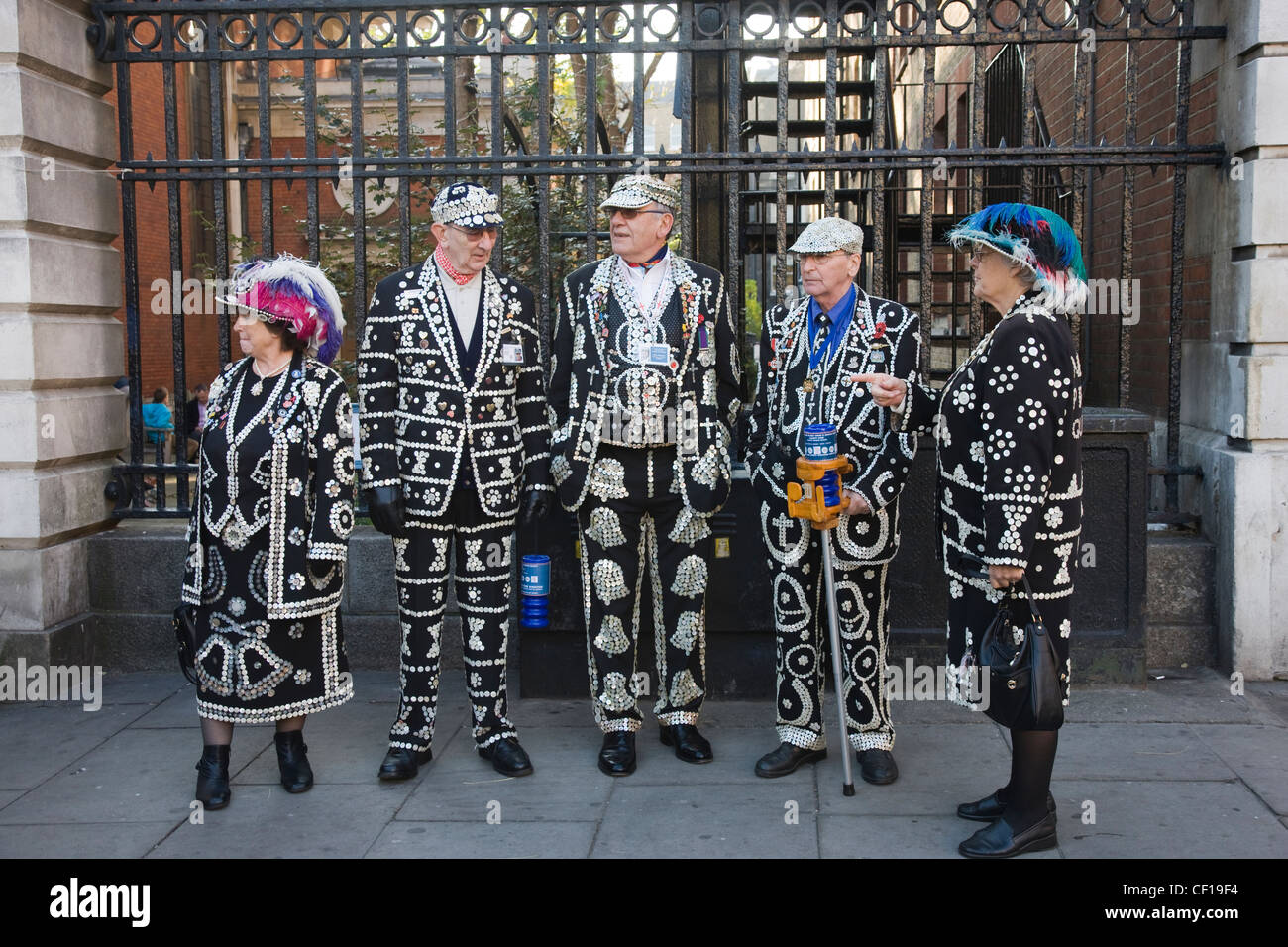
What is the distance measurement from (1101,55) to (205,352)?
15.3 meters

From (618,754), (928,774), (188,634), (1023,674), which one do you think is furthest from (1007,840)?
(188,634)

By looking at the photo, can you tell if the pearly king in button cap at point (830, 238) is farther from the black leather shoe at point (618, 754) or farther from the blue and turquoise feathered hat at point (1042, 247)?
the black leather shoe at point (618, 754)

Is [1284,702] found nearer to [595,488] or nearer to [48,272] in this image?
[595,488]

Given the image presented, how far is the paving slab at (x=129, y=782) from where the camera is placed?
4746 mm

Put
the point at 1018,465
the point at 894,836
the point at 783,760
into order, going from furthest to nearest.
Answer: the point at 783,760 → the point at 894,836 → the point at 1018,465

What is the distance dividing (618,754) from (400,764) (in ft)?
2.82

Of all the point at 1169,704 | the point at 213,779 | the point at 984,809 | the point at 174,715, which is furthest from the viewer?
the point at 174,715

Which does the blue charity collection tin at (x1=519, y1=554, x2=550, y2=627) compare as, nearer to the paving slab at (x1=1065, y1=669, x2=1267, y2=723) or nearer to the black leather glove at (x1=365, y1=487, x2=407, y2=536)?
the black leather glove at (x1=365, y1=487, x2=407, y2=536)

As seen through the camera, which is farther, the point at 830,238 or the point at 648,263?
the point at 648,263

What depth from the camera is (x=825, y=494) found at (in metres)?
4.61

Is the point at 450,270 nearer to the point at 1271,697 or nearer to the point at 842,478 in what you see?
the point at 842,478

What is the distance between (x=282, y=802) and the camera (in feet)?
15.8

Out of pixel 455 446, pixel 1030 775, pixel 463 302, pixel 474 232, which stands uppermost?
pixel 474 232

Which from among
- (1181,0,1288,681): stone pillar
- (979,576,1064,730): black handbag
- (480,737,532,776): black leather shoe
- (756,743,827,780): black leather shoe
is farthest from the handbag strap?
(1181,0,1288,681): stone pillar
